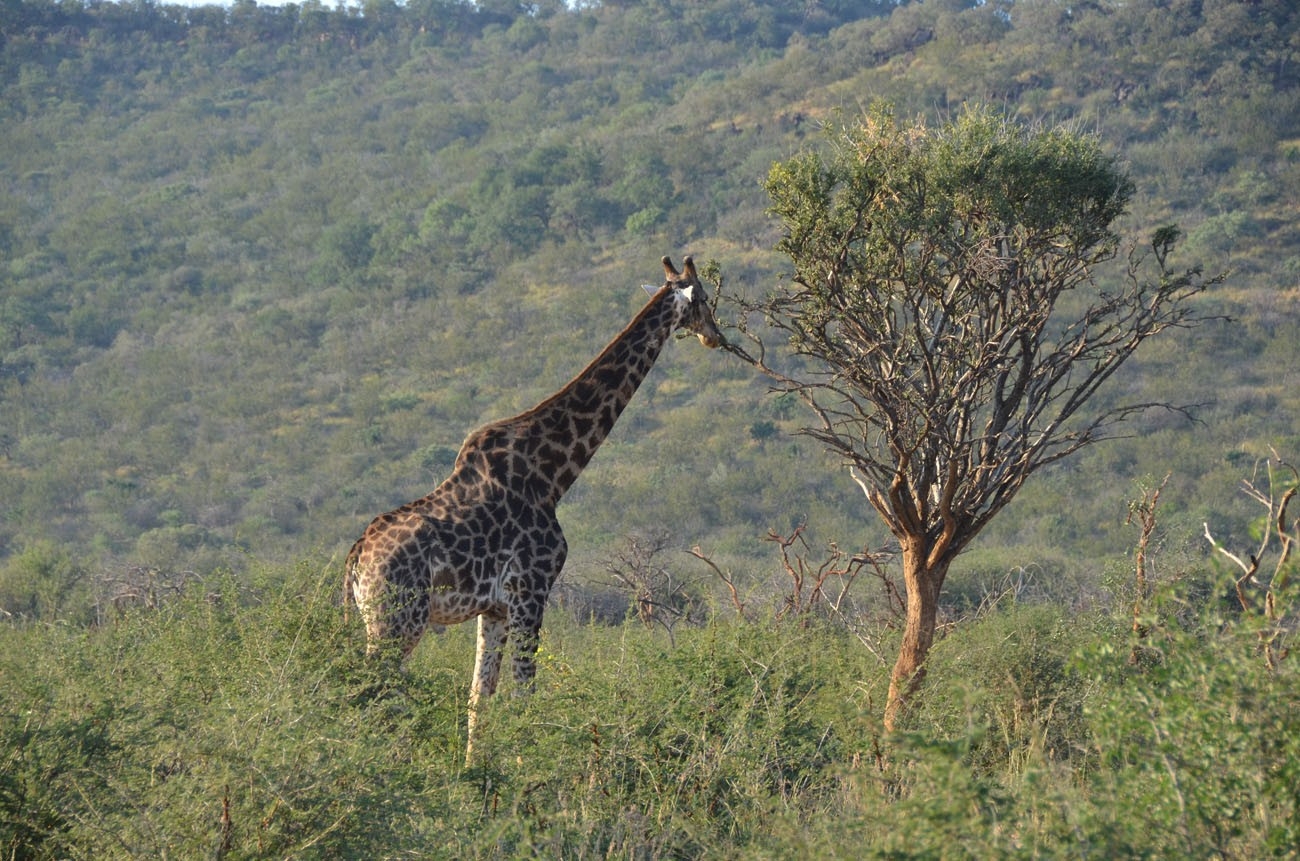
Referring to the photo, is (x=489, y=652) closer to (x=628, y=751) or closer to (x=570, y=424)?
(x=570, y=424)

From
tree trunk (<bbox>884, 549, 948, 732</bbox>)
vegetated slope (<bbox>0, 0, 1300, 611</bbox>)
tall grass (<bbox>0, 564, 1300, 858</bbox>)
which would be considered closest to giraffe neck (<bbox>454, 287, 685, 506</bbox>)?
tall grass (<bbox>0, 564, 1300, 858</bbox>)

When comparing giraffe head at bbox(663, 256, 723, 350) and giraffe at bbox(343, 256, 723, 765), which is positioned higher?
giraffe head at bbox(663, 256, 723, 350)

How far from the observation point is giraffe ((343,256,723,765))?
784cm

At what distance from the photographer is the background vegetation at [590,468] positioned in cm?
523

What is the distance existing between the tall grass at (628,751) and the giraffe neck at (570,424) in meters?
1.16

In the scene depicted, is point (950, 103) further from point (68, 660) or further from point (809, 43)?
point (68, 660)

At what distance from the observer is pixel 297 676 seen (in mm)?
6582

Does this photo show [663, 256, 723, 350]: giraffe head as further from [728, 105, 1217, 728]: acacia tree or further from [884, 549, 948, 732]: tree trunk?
[884, 549, 948, 732]: tree trunk

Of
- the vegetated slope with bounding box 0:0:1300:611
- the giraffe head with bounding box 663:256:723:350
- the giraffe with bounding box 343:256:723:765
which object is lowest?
the vegetated slope with bounding box 0:0:1300:611

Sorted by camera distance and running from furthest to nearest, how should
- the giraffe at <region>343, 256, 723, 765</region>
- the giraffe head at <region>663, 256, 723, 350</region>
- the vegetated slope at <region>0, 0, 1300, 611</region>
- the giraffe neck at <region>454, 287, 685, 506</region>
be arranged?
the vegetated slope at <region>0, 0, 1300, 611</region>
the giraffe head at <region>663, 256, 723, 350</region>
the giraffe neck at <region>454, 287, 685, 506</region>
the giraffe at <region>343, 256, 723, 765</region>

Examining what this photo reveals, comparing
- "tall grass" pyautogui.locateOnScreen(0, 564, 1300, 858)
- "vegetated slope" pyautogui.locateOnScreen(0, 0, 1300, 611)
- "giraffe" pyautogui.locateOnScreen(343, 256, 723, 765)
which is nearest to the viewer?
"tall grass" pyautogui.locateOnScreen(0, 564, 1300, 858)

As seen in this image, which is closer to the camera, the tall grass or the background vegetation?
the tall grass

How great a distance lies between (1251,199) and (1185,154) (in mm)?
2884

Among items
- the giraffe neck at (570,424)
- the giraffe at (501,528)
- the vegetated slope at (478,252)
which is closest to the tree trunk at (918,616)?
the giraffe at (501,528)
